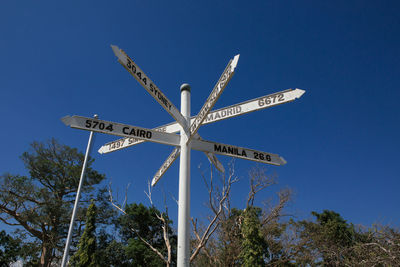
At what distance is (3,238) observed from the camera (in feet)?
81.1

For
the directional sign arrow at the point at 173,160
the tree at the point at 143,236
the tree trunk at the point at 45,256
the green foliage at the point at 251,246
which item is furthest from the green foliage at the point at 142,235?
the directional sign arrow at the point at 173,160

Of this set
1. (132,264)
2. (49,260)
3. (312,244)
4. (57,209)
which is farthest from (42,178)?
(312,244)

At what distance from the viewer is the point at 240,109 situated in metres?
3.88

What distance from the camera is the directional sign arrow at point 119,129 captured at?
3353 millimetres

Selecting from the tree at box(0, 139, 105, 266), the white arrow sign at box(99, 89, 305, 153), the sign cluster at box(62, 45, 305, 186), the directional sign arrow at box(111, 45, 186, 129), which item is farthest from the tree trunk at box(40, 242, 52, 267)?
the directional sign arrow at box(111, 45, 186, 129)

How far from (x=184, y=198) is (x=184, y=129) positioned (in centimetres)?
97

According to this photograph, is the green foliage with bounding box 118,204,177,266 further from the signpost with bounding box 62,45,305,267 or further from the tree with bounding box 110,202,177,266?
the signpost with bounding box 62,45,305,267

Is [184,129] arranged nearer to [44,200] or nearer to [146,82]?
[146,82]

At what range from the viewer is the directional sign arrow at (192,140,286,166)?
3811mm

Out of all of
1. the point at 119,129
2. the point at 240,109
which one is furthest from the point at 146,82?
the point at 240,109

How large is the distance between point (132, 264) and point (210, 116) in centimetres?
2094

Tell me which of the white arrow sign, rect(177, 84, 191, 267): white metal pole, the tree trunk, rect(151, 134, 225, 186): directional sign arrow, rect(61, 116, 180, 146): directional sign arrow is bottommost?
rect(177, 84, 191, 267): white metal pole

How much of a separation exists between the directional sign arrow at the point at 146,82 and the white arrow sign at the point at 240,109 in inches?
15.4

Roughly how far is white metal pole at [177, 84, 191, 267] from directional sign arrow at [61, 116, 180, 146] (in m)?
0.19
